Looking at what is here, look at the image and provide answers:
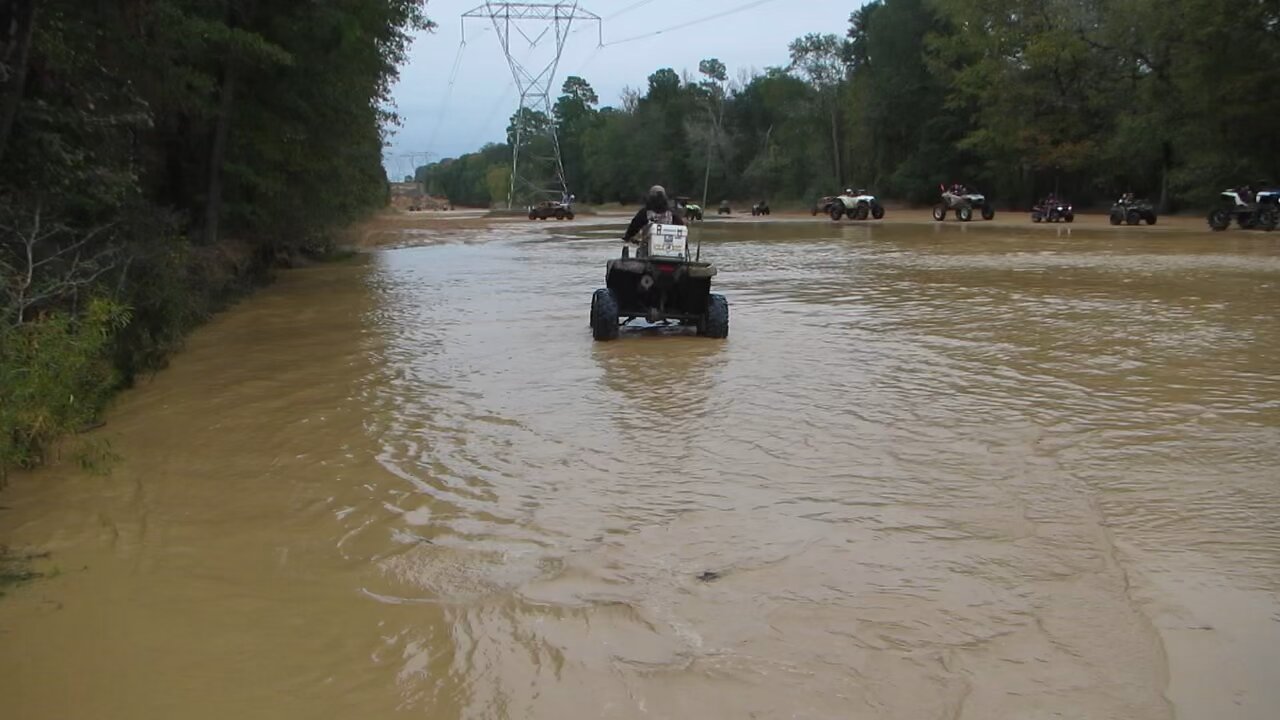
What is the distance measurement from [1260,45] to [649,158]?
7293 cm

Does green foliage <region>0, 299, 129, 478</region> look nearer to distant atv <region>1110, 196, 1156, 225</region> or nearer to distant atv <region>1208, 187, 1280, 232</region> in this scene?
distant atv <region>1208, 187, 1280, 232</region>

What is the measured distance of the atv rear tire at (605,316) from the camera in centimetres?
1153

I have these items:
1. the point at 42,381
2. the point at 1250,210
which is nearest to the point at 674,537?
the point at 42,381

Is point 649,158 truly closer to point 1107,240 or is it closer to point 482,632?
point 1107,240

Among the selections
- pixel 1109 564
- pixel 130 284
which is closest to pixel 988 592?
pixel 1109 564

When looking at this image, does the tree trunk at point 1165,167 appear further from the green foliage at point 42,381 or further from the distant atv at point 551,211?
the green foliage at point 42,381

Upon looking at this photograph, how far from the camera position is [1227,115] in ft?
115

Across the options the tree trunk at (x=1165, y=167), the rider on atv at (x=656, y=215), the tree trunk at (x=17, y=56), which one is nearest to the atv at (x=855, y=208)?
the tree trunk at (x=1165, y=167)

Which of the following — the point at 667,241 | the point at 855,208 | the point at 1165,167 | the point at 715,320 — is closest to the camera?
the point at 667,241

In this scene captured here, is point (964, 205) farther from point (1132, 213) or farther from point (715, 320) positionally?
point (715, 320)

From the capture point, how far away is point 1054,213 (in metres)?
41.4

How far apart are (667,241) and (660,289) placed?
595 mm

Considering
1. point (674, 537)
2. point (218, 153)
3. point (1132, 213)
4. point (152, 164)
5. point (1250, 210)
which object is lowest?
point (674, 537)

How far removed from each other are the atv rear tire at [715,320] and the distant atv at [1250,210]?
24.9m
